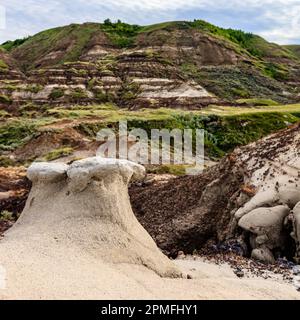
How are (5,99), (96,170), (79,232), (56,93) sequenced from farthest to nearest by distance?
(56,93) < (5,99) < (96,170) < (79,232)

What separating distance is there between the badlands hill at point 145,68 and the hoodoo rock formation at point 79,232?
144ft

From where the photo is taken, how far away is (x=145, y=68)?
62.3 m

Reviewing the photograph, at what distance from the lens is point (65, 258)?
26.0 ft

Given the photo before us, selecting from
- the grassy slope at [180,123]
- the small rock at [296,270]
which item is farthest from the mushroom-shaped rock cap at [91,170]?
the grassy slope at [180,123]

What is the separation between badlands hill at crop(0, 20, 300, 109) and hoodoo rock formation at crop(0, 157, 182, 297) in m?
43.9

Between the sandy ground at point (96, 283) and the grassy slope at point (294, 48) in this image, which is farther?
the grassy slope at point (294, 48)

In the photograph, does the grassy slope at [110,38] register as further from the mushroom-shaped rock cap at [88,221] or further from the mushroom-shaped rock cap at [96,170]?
the mushroom-shaped rock cap at [96,170]

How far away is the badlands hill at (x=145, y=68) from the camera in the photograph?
187 feet

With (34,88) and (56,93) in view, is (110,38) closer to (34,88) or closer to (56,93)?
(34,88)

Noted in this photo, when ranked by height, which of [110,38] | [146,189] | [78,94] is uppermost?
[110,38]

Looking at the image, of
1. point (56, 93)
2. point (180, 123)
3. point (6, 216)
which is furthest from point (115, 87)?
point (6, 216)

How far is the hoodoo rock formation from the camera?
7492 millimetres

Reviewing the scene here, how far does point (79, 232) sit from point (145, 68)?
54923mm

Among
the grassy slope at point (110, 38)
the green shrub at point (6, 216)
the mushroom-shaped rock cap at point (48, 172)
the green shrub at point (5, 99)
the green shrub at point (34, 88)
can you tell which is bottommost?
the green shrub at point (6, 216)
